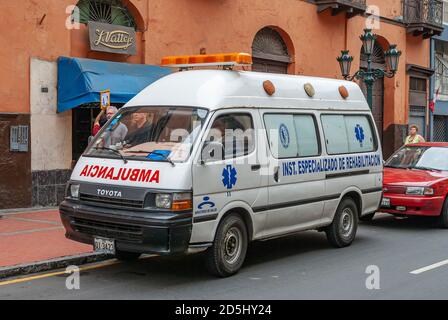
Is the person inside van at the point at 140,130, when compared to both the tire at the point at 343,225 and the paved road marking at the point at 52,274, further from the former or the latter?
the tire at the point at 343,225

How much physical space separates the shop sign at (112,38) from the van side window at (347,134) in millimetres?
6694

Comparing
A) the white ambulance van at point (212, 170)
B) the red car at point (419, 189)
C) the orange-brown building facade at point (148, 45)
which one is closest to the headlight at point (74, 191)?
the white ambulance van at point (212, 170)

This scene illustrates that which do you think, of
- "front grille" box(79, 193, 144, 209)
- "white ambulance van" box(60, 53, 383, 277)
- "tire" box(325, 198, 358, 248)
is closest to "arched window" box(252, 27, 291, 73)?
"tire" box(325, 198, 358, 248)

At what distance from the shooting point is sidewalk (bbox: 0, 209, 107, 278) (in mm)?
8320

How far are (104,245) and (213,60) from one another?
9.66 ft

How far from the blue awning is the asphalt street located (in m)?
5.40

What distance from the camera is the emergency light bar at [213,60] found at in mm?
8250

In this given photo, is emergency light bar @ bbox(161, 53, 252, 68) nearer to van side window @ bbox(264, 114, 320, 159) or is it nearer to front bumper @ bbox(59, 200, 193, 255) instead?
van side window @ bbox(264, 114, 320, 159)

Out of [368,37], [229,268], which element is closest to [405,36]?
[368,37]

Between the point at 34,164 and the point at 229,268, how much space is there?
7.10 m

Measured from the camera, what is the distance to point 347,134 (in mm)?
10117

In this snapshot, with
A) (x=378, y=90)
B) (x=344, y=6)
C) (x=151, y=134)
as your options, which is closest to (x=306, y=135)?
(x=151, y=134)

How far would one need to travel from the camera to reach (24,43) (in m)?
13.1
